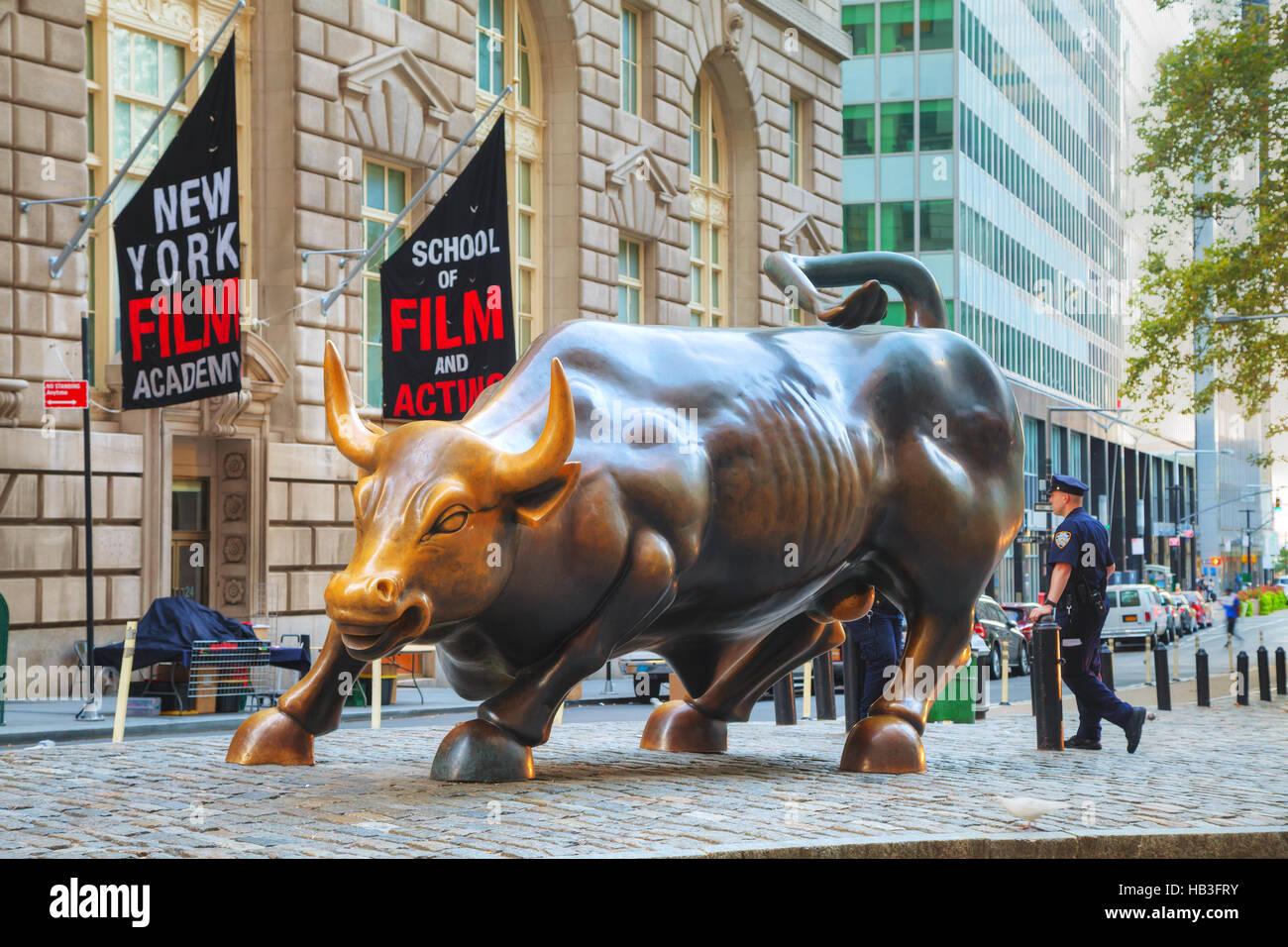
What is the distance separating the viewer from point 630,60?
3091 centimetres

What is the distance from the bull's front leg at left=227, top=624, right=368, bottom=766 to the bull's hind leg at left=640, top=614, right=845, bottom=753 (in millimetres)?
2087

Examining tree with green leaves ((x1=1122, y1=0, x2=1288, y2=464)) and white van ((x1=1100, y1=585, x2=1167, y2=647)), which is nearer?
tree with green leaves ((x1=1122, y1=0, x2=1288, y2=464))

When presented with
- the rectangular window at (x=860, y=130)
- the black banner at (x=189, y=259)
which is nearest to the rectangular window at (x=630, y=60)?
the black banner at (x=189, y=259)

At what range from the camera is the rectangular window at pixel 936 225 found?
2064 inches

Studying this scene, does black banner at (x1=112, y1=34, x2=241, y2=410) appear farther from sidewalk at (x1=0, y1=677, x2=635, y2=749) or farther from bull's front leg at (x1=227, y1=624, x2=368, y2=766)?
bull's front leg at (x1=227, y1=624, x2=368, y2=766)

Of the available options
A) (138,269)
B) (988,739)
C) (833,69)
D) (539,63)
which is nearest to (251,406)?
(138,269)

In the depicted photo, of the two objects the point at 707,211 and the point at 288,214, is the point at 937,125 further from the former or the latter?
the point at 288,214

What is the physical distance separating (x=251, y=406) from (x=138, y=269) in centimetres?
404

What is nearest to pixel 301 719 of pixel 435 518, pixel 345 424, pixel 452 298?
pixel 345 424

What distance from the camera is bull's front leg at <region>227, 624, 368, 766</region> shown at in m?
7.33

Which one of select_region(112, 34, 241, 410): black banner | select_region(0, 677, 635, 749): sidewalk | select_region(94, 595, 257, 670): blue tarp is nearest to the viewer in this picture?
select_region(0, 677, 635, 749): sidewalk

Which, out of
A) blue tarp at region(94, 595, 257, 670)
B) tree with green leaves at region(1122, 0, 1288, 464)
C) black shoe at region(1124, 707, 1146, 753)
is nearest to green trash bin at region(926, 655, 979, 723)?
black shoe at region(1124, 707, 1146, 753)

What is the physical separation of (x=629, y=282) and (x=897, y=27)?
26.5m
